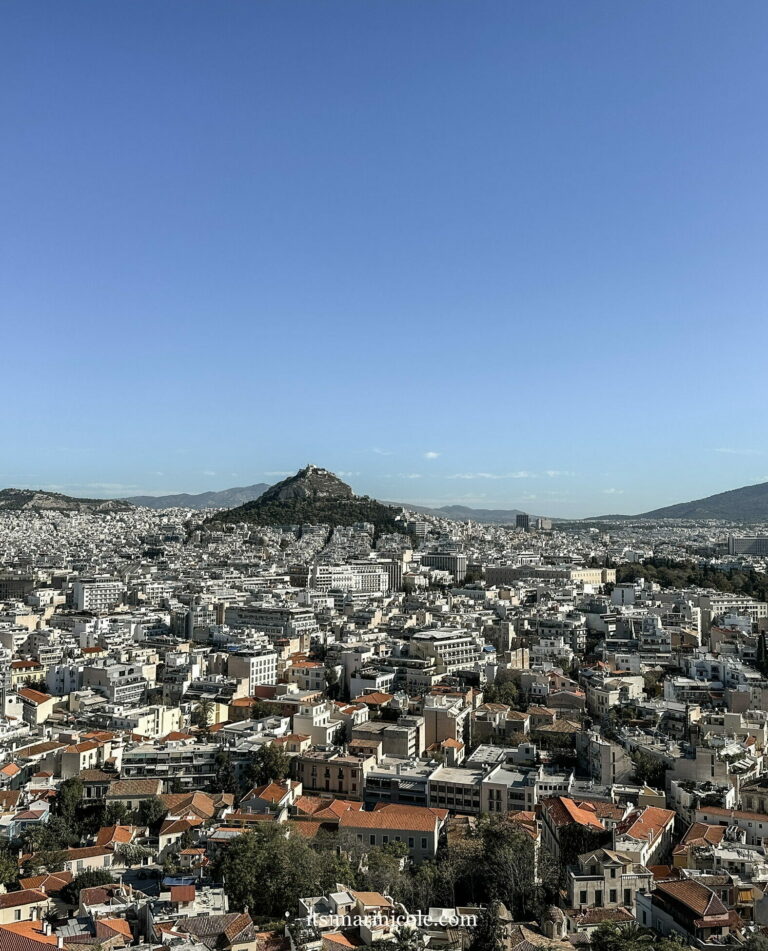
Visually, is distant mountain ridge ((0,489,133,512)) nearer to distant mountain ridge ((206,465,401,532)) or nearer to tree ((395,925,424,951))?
distant mountain ridge ((206,465,401,532))

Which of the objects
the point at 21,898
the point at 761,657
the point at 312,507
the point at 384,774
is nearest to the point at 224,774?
the point at 384,774

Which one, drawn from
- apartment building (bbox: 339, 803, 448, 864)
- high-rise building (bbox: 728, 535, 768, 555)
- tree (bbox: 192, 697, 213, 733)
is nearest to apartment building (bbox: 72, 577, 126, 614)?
tree (bbox: 192, 697, 213, 733)

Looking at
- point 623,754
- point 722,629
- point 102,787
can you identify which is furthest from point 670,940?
point 722,629

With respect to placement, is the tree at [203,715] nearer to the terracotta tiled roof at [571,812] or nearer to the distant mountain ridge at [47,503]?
the terracotta tiled roof at [571,812]

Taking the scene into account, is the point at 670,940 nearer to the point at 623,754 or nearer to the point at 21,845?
the point at 623,754

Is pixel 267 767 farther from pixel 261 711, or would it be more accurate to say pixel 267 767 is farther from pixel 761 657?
pixel 761 657
